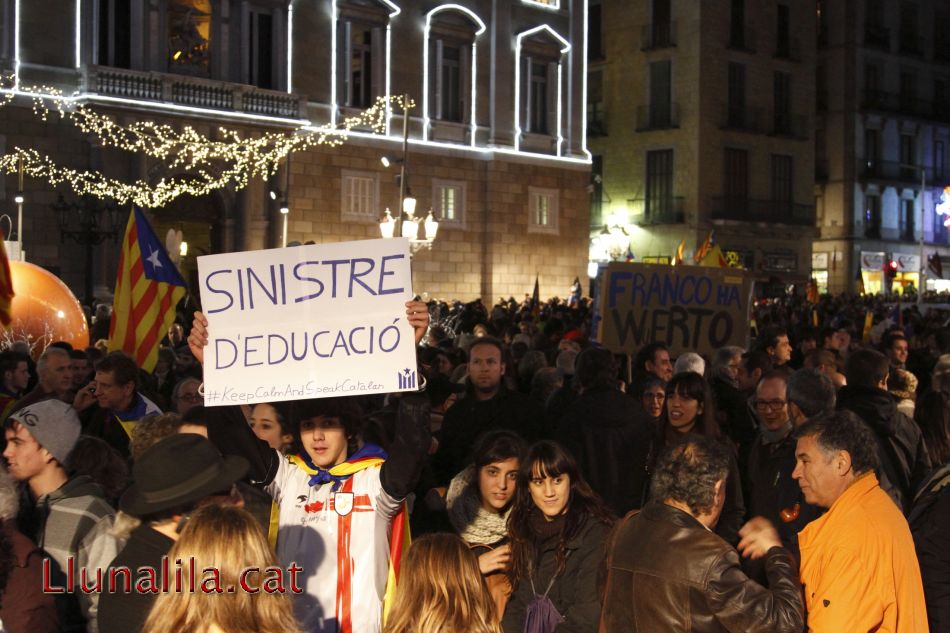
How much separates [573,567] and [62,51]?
21785 millimetres

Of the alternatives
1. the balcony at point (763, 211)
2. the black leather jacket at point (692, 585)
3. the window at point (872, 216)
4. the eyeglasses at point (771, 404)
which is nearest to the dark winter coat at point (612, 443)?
the eyeglasses at point (771, 404)

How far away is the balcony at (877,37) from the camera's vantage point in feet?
159

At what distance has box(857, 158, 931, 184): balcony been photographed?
48344 mm

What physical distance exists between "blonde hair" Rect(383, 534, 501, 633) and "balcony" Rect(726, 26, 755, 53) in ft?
128

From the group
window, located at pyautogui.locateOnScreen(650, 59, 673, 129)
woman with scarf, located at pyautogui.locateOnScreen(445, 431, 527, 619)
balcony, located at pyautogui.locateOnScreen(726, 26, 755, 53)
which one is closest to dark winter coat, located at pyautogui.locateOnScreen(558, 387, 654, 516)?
woman with scarf, located at pyautogui.locateOnScreen(445, 431, 527, 619)

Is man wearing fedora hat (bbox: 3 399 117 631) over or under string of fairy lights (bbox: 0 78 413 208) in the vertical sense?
under

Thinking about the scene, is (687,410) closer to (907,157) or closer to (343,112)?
(343,112)

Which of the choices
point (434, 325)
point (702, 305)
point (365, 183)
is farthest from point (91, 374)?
point (365, 183)

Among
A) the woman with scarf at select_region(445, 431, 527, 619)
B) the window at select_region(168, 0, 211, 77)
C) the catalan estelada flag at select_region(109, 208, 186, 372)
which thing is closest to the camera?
the woman with scarf at select_region(445, 431, 527, 619)

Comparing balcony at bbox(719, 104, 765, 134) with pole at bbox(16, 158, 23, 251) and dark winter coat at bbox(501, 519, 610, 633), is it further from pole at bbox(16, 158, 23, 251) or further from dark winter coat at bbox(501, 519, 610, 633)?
dark winter coat at bbox(501, 519, 610, 633)

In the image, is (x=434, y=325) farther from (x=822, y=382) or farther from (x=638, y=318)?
(x=822, y=382)

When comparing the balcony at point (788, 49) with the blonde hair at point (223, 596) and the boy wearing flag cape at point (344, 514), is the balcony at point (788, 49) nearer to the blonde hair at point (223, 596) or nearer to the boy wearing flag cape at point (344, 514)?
the boy wearing flag cape at point (344, 514)

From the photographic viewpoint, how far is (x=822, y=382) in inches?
236

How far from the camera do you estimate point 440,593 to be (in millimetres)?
3635
